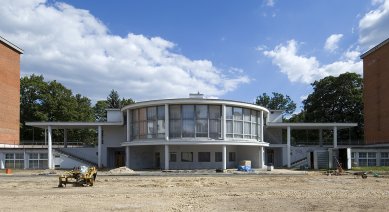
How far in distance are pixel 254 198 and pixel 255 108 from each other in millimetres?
28362

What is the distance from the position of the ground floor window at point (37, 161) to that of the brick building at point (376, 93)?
46.5 meters

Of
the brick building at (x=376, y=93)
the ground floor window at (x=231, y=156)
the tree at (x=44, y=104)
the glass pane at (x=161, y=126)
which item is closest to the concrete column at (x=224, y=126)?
the ground floor window at (x=231, y=156)

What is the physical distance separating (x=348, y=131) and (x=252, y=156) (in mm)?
36975

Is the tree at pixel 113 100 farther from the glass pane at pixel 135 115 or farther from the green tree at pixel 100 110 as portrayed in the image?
the glass pane at pixel 135 115

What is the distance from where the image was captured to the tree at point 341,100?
255 feet

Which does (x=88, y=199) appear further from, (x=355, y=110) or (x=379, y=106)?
(x=355, y=110)

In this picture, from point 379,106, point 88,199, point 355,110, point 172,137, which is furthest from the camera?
point 355,110

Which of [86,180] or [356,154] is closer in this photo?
[86,180]

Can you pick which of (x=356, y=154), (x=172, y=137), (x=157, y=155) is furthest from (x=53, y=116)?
(x=356, y=154)

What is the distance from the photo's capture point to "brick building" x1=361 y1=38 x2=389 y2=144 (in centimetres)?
6184

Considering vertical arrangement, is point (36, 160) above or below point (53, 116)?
below

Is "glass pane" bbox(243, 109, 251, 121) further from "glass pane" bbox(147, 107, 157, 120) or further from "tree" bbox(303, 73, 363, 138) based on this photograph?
"tree" bbox(303, 73, 363, 138)

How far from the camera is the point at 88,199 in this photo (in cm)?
1981

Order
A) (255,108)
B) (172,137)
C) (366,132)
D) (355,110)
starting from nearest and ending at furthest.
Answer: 1. (172,137)
2. (255,108)
3. (366,132)
4. (355,110)
